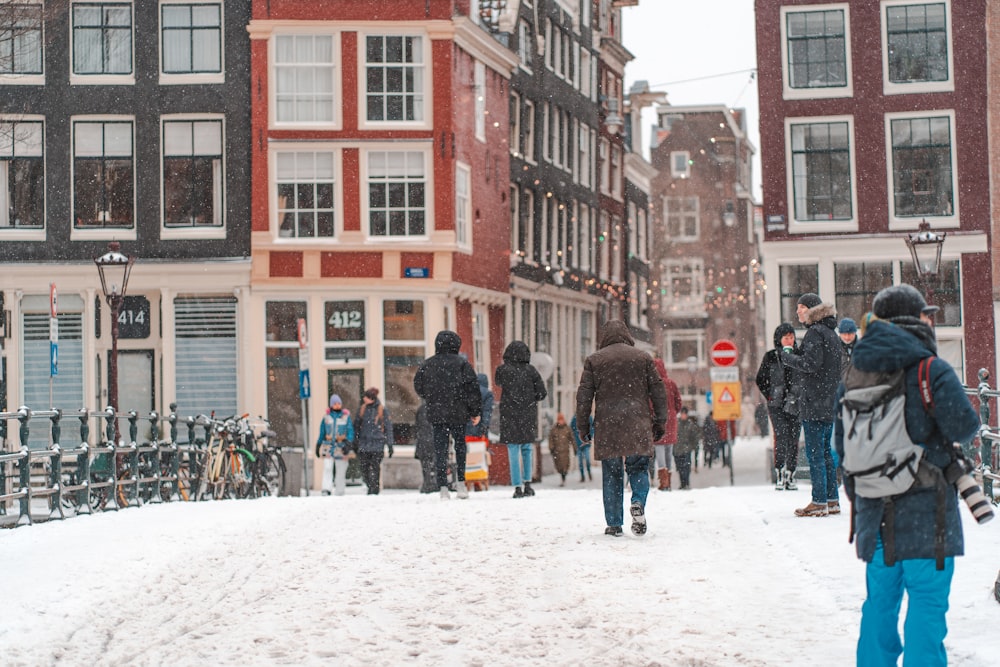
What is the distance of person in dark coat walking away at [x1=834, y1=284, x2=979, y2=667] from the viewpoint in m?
6.01

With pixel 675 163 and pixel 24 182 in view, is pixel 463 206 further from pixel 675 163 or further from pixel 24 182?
pixel 675 163

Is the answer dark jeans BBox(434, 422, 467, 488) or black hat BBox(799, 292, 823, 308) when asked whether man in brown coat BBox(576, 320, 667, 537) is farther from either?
dark jeans BBox(434, 422, 467, 488)

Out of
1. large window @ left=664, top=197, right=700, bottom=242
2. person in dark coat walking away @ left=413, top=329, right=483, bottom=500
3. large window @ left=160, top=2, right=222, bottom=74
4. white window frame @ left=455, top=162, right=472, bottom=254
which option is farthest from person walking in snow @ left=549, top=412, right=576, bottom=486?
large window @ left=664, top=197, right=700, bottom=242

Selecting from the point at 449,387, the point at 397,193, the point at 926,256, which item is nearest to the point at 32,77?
the point at 397,193

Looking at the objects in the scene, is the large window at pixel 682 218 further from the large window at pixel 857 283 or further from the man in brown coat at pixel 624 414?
the man in brown coat at pixel 624 414

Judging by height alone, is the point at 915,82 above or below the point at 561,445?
above

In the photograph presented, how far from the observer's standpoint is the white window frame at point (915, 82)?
31609 mm

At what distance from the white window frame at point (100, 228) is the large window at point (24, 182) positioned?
1.85 ft

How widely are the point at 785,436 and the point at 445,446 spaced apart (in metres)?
3.59

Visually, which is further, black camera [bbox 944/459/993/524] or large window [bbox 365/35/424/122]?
large window [bbox 365/35/424/122]

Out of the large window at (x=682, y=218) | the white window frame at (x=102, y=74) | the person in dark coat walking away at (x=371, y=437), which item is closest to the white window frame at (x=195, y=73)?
the white window frame at (x=102, y=74)

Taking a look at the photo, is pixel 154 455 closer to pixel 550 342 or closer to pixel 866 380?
pixel 866 380

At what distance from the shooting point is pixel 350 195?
31.2 metres

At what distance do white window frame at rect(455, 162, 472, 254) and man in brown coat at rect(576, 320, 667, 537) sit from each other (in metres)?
20.0
